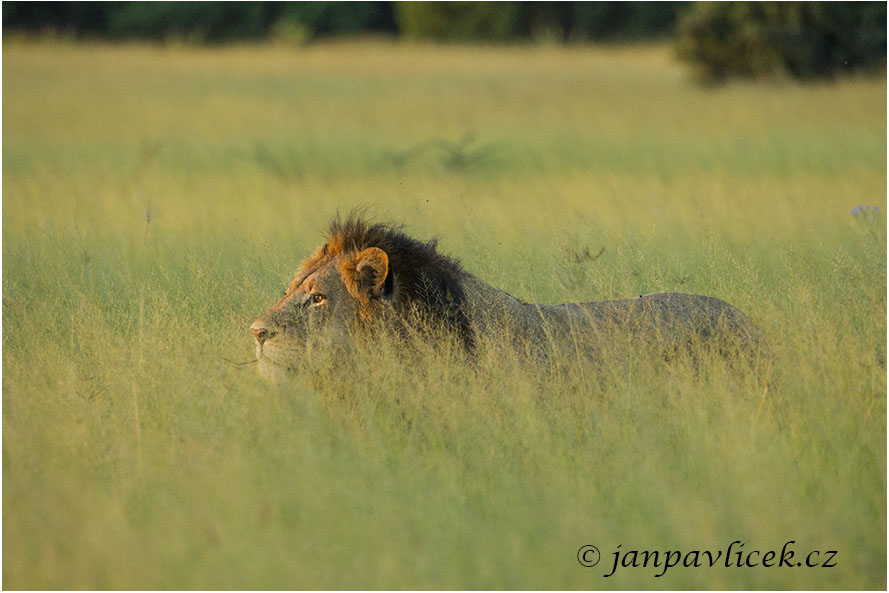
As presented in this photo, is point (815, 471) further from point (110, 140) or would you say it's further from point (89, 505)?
point (110, 140)

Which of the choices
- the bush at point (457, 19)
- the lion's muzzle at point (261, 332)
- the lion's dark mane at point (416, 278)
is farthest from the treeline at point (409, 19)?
the lion's muzzle at point (261, 332)

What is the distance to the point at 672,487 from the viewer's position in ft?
12.8

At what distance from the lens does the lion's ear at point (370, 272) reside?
4.64m

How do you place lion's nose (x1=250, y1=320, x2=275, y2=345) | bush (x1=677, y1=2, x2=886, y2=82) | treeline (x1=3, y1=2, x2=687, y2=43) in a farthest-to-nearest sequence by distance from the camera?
1. treeline (x1=3, y1=2, x2=687, y2=43)
2. bush (x1=677, y1=2, x2=886, y2=82)
3. lion's nose (x1=250, y1=320, x2=275, y2=345)

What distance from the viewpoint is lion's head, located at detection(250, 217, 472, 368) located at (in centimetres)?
461

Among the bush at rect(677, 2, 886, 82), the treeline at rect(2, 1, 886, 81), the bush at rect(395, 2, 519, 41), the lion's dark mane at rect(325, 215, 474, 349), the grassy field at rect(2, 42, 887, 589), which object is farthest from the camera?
the bush at rect(395, 2, 519, 41)

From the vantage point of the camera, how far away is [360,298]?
15.5 feet

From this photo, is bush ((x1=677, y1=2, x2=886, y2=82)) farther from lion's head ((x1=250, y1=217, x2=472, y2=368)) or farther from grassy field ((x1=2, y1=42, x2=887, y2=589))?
lion's head ((x1=250, y1=217, x2=472, y2=368))

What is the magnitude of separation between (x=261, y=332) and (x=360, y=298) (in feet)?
1.48

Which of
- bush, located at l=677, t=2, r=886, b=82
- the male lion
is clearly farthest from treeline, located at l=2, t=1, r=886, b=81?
the male lion

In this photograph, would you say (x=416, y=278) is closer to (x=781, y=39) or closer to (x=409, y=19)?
(x=781, y=39)

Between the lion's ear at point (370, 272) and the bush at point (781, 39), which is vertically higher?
the bush at point (781, 39)

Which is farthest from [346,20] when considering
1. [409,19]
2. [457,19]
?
[457,19]

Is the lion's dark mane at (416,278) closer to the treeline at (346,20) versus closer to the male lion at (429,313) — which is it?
the male lion at (429,313)
